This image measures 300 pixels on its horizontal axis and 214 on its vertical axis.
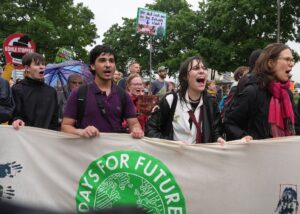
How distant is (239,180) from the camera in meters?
3.53

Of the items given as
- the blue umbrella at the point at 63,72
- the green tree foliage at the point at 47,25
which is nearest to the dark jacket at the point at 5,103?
the blue umbrella at the point at 63,72

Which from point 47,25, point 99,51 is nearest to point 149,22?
point 99,51

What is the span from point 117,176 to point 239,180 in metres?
0.96

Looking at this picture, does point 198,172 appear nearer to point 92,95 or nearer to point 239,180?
point 239,180

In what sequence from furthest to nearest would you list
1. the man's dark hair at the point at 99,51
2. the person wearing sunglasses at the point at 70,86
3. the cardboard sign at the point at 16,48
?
the cardboard sign at the point at 16,48
the person wearing sunglasses at the point at 70,86
the man's dark hair at the point at 99,51

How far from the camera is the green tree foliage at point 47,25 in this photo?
3178 centimetres

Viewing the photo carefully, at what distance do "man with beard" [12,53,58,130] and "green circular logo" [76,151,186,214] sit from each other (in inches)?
43.0

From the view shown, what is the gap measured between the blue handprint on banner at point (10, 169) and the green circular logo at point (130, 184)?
565 mm

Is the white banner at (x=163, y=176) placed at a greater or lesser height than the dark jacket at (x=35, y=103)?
lesser

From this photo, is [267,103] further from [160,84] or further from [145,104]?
[160,84]

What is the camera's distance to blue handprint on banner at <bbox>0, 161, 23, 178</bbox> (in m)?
3.75

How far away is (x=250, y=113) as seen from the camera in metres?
3.68

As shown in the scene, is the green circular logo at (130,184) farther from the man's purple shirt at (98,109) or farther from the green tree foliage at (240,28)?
the green tree foliage at (240,28)

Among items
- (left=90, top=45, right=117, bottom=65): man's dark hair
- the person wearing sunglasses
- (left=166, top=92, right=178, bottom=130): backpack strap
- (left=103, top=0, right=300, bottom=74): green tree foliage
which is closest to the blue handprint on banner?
(left=90, top=45, right=117, bottom=65): man's dark hair
